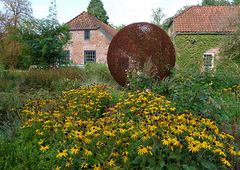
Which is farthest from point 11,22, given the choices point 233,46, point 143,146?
point 143,146

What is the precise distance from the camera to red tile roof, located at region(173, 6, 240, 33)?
934 inches

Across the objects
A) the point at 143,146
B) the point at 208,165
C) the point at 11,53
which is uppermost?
the point at 11,53

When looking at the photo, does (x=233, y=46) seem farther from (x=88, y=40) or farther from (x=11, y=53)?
(x=88, y=40)

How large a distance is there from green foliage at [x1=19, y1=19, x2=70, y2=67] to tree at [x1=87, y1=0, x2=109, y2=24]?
1315 inches

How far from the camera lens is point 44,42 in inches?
548

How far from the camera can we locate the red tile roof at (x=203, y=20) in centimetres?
2372

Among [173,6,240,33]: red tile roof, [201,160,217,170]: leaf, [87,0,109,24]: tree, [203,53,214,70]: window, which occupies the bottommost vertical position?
[201,160,217,170]: leaf

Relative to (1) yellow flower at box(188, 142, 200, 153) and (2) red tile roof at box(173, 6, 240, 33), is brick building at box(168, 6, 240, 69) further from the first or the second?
(1) yellow flower at box(188, 142, 200, 153)

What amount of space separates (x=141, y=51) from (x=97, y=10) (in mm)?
39103

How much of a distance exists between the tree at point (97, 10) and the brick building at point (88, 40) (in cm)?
1392

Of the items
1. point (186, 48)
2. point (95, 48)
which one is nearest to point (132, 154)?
point (186, 48)

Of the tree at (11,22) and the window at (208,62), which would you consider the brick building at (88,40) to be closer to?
the tree at (11,22)

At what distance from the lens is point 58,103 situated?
5.20 metres

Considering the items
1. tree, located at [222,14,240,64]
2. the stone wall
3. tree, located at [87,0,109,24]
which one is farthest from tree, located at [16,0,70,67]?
tree, located at [87,0,109,24]
